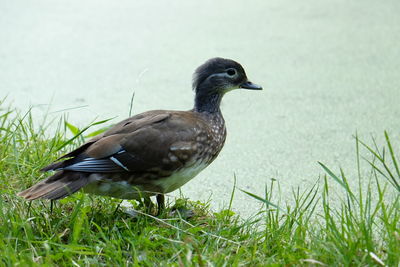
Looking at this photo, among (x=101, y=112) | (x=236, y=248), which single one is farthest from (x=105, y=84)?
(x=236, y=248)

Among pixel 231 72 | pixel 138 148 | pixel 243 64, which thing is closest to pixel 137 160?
pixel 138 148

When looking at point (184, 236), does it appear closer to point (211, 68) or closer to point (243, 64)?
point (211, 68)

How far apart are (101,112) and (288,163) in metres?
1.27

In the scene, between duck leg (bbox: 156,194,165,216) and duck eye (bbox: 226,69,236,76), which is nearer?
duck leg (bbox: 156,194,165,216)

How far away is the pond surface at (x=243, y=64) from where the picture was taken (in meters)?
3.56

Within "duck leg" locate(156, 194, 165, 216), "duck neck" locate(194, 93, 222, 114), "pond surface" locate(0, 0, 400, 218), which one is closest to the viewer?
"duck leg" locate(156, 194, 165, 216)

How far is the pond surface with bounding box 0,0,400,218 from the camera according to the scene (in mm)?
3562

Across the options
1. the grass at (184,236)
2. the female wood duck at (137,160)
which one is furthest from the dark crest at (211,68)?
the grass at (184,236)

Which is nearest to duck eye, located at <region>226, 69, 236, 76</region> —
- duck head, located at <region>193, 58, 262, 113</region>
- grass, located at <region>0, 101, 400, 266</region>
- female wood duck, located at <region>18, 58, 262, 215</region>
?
duck head, located at <region>193, 58, 262, 113</region>

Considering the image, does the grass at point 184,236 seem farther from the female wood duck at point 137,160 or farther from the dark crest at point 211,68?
the dark crest at point 211,68

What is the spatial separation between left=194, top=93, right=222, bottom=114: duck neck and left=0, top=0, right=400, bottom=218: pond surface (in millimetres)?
376

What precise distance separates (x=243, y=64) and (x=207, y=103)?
1739 millimetres

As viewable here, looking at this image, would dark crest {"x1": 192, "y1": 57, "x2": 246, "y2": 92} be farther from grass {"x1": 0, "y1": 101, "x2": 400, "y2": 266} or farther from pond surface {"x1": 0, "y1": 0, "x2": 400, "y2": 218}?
grass {"x1": 0, "y1": 101, "x2": 400, "y2": 266}

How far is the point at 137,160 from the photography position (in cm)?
251
